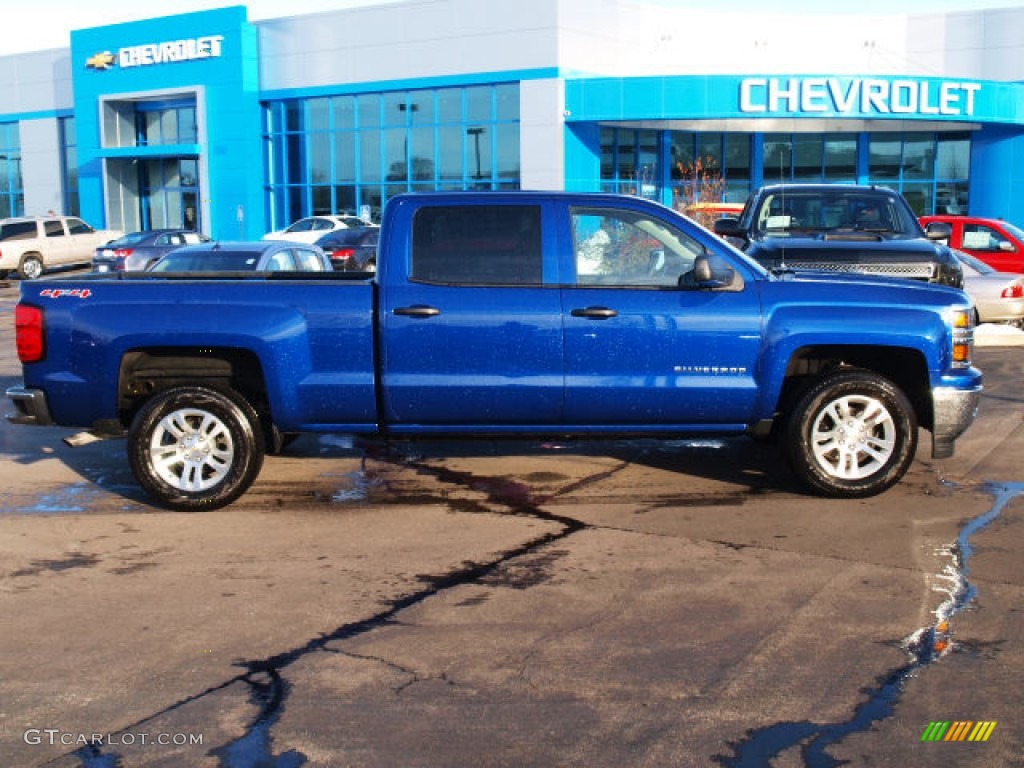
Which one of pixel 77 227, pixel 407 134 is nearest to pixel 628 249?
pixel 77 227

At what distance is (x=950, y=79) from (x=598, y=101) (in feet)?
35.7

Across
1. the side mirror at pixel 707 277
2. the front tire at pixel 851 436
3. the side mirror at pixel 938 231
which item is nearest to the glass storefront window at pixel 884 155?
the side mirror at pixel 938 231

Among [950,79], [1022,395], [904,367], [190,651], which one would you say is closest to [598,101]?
[950,79]

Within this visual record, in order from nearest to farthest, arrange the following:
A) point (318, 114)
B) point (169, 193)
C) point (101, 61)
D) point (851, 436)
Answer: point (851, 436) < point (318, 114) < point (101, 61) < point (169, 193)

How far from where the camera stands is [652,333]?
23.7 ft

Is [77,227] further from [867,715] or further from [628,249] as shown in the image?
[867,715]

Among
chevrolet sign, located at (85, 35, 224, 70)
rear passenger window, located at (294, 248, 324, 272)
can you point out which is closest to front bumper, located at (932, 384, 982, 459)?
rear passenger window, located at (294, 248, 324, 272)

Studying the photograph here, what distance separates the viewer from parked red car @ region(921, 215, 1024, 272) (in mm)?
20422

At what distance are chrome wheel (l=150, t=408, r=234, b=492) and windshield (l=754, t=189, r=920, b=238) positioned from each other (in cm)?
686

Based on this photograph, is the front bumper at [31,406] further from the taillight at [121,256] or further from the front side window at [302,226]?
the front side window at [302,226]

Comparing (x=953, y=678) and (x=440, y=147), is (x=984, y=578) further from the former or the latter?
(x=440, y=147)

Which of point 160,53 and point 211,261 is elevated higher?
point 160,53

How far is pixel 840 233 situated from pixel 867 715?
8336mm

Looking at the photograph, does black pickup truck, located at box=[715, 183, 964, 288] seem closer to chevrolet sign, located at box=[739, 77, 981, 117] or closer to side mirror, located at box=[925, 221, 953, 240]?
side mirror, located at box=[925, 221, 953, 240]
